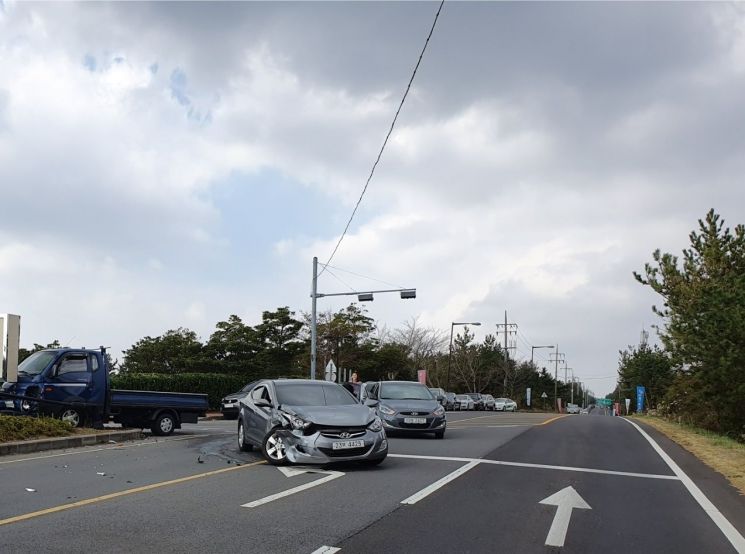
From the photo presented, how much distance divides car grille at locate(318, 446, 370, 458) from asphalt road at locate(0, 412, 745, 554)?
0.86 ft

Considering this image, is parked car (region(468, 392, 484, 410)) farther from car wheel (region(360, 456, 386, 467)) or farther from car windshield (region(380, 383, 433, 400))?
car wheel (region(360, 456, 386, 467))

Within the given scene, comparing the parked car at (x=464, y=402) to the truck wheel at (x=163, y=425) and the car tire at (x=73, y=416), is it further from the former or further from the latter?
the car tire at (x=73, y=416)

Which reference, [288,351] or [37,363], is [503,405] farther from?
[37,363]

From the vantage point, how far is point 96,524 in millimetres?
6277

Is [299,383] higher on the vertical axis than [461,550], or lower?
higher

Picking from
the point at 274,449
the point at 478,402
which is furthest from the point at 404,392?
the point at 478,402

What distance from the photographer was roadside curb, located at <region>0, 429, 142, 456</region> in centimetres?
1209

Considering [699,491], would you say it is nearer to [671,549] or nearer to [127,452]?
[671,549]

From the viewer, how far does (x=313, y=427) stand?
390 inches

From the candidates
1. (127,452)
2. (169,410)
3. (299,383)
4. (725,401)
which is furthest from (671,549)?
(725,401)

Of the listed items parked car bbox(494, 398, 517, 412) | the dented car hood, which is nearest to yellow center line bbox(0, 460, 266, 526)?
the dented car hood

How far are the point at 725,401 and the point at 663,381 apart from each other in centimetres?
2974

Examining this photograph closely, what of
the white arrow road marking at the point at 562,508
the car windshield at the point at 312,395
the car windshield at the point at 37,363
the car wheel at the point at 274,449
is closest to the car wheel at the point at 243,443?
the car windshield at the point at 312,395

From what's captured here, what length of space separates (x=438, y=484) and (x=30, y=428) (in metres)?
8.93
